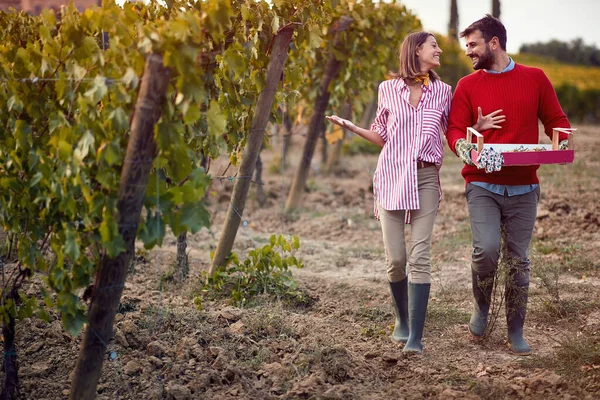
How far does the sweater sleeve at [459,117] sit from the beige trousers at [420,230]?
202 mm

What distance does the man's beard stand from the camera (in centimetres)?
340

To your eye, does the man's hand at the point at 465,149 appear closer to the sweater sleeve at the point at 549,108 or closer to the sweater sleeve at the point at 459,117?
the sweater sleeve at the point at 459,117

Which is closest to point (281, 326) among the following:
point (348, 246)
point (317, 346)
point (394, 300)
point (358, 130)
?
point (317, 346)

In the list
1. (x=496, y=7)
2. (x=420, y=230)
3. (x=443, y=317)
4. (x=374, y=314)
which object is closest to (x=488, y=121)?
(x=420, y=230)

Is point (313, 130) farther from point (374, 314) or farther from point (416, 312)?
point (416, 312)

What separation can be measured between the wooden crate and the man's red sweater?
0.24 ft

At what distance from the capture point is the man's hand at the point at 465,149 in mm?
3252

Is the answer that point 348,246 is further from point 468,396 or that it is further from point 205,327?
point 468,396

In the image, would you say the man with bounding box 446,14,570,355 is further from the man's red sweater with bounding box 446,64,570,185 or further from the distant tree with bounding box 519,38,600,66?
the distant tree with bounding box 519,38,600,66

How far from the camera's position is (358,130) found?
3512 millimetres

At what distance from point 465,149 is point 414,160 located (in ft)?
0.89

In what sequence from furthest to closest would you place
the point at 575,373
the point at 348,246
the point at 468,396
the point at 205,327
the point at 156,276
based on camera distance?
the point at 348,246 < the point at 156,276 < the point at 205,327 < the point at 575,373 < the point at 468,396

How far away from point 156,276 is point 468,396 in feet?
8.74

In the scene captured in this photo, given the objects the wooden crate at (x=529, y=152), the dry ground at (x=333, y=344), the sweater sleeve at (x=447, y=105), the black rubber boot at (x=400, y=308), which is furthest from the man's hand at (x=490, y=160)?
the dry ground at (x=333, y=344)
